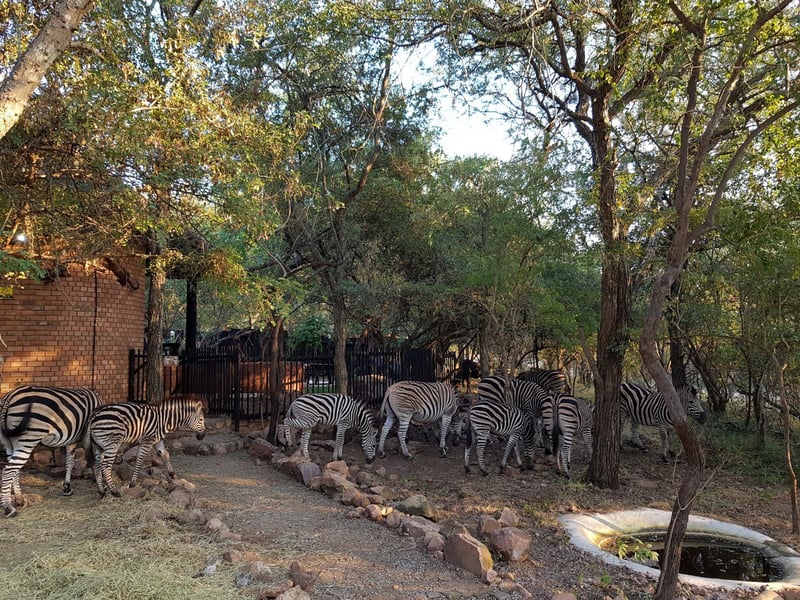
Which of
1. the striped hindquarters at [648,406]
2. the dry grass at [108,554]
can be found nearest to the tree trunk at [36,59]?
the dry grass at [108,554]

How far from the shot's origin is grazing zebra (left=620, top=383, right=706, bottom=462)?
12.6 meters

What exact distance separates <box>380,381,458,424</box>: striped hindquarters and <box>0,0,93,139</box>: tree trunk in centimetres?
851

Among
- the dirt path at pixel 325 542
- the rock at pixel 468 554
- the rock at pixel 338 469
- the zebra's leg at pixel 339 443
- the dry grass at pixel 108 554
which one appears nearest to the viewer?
the dry grass at pixel 108 554

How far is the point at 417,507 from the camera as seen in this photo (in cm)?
779

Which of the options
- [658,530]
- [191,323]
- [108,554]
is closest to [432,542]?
[108,554]

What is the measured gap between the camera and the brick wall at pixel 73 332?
35.7 ft

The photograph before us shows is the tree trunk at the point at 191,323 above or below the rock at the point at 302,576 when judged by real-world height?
above

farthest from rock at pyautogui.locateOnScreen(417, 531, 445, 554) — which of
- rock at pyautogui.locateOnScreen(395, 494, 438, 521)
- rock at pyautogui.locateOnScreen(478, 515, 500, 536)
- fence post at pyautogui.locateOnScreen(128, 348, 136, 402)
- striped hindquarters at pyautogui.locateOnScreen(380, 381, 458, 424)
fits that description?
fence post at pyautogui.locateOnScreen(128, 348, 136, 402)

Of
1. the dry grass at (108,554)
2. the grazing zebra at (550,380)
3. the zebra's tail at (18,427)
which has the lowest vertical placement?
the dry grass at (108,554)

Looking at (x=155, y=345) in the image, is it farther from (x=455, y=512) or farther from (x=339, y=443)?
(x=455, y=512)

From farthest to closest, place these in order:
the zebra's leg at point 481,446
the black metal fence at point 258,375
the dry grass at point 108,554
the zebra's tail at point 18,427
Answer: the black metal fence at point 258,375 < the zebra's leg at point 481,446 < the zebra's tail at point 18,427 < the dry grass at point 108,554

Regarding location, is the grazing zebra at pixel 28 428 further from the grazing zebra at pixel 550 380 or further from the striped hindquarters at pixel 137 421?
the grazing zebra at pixel 550 380

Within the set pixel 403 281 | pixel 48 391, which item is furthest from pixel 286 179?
pixel 403 281

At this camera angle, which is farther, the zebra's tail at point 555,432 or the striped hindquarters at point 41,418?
the zebra's tail at point 555,432
